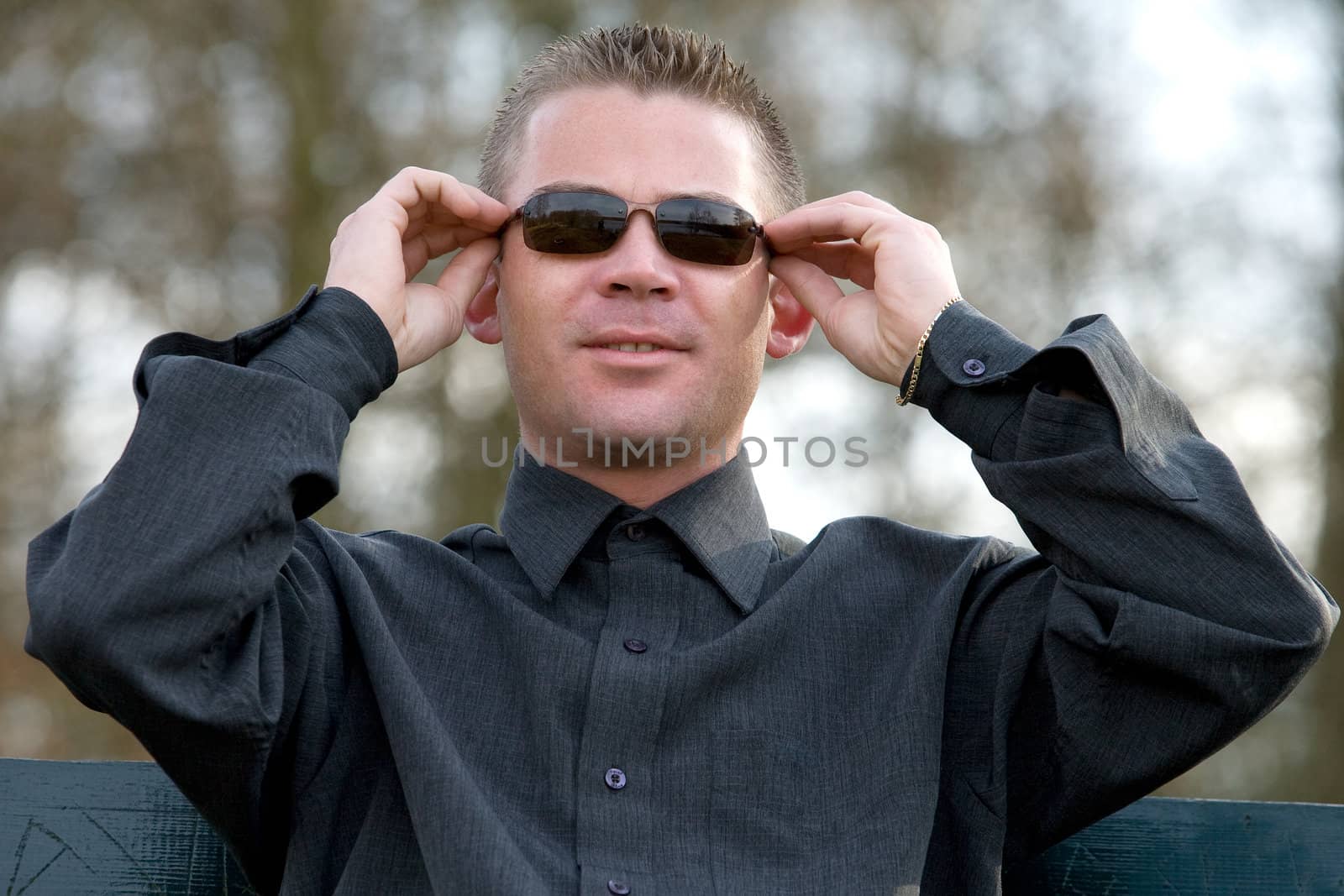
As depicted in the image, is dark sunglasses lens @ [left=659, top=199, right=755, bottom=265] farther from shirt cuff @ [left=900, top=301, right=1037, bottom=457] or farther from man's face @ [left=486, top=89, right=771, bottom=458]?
shirt cuff @ [left=900, top=301, right=1037, bottom=457]

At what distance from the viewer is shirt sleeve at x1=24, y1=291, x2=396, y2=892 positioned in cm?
213

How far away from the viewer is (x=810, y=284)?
9.86 feet

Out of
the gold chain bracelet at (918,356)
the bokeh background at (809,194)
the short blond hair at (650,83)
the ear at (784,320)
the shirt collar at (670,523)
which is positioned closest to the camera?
the gold chain bracelet at (918,356)

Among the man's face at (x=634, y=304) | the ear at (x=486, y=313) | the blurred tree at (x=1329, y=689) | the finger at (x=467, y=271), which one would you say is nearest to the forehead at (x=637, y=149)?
the man's face at (x=634, y=304)

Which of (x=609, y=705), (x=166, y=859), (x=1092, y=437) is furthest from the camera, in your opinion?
(x=166, y=859)

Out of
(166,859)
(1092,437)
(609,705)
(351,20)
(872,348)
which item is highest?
(351,20)

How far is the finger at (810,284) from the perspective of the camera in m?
2.95

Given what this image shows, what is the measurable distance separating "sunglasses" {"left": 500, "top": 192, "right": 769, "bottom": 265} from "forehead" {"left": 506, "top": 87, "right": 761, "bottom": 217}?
5 centimetres

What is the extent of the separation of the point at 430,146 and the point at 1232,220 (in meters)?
6.14

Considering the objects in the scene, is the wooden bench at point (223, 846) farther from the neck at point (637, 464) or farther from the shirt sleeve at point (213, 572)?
the neck at point (637, 464)

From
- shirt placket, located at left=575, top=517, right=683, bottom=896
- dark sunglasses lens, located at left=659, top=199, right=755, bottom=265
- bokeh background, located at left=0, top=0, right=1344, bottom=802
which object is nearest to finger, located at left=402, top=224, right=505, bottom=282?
dark sunglasses lens, located at left=659, top=199, right=755, bottom=265

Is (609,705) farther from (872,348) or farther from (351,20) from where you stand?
(351,20)

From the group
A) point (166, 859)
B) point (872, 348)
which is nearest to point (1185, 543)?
point (872, 348)

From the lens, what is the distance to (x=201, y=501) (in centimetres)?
221
